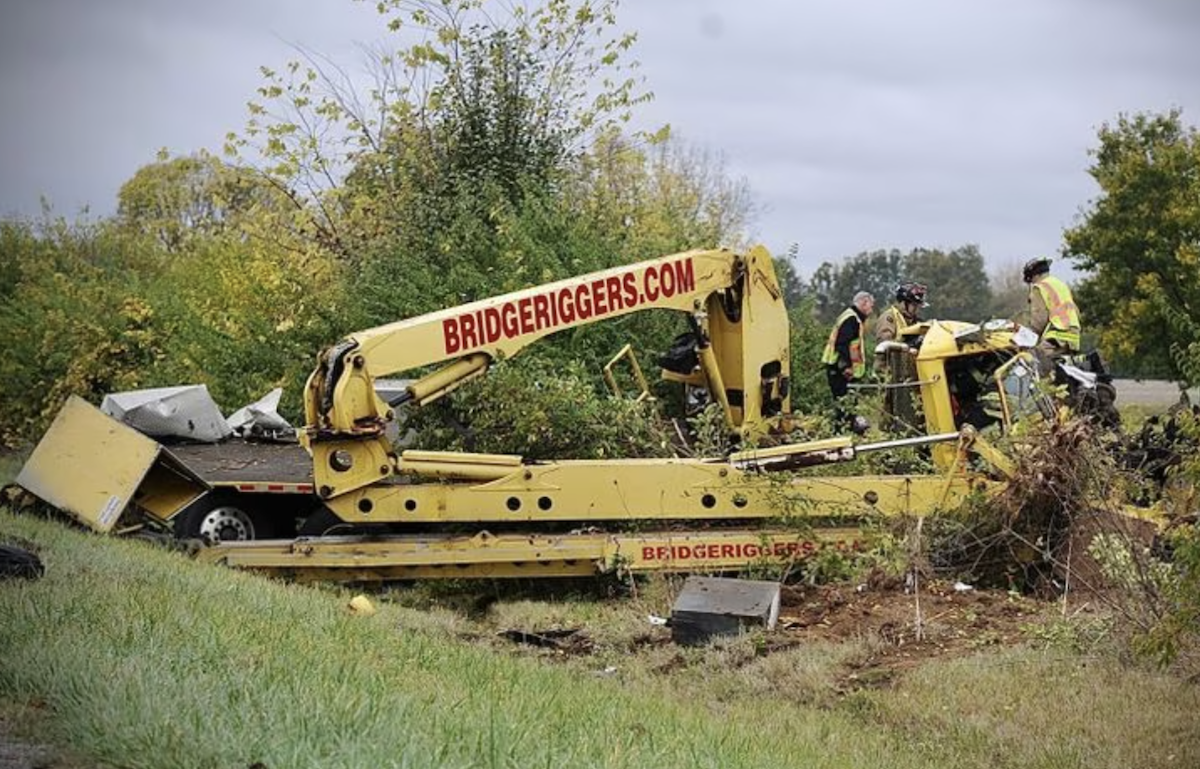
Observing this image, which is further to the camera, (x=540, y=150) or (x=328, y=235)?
(x=328, y=235)

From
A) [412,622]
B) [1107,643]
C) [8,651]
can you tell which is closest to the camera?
[8,651]

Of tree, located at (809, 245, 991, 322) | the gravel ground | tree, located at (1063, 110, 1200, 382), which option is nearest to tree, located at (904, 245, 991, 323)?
tree, located at (809, 245, 991, 322)

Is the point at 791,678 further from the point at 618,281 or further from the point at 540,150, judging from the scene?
the point at 540,150

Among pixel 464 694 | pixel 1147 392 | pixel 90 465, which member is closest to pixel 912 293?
pixel 90 465

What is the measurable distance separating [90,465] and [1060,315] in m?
8.19

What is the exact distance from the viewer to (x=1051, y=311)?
528 inches

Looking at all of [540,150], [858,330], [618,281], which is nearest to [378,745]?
[618,281]

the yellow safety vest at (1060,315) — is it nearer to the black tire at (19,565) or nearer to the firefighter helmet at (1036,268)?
the firefighter helmet at (1036,268)

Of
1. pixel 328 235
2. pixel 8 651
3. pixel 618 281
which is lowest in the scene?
pixel 8 651

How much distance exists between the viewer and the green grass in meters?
5.22

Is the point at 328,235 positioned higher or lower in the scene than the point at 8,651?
higher

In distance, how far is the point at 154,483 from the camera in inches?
498

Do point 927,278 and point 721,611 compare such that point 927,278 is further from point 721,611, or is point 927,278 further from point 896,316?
point 721,611

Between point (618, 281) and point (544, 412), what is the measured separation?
1299mm
